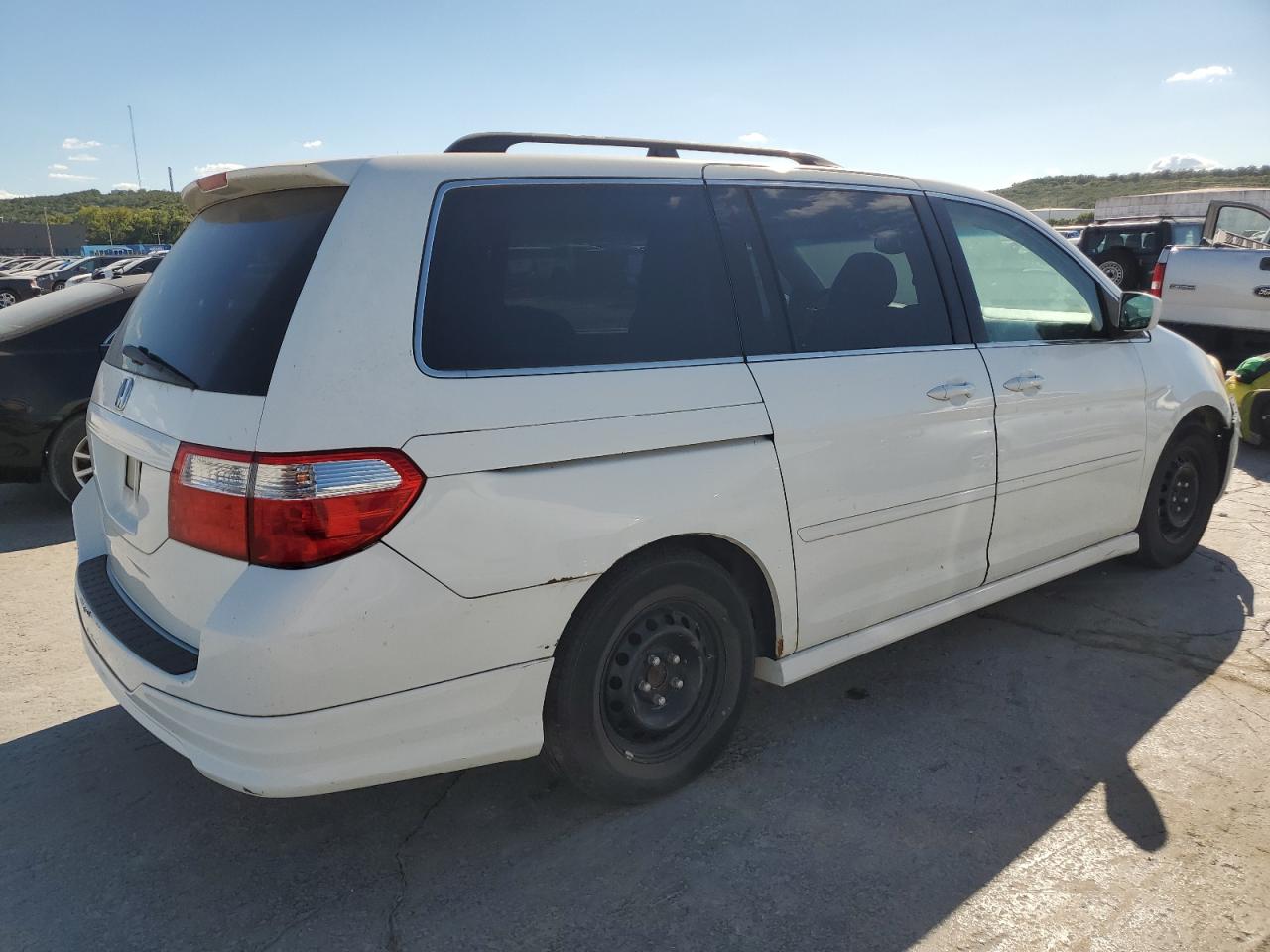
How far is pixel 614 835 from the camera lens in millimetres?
2834

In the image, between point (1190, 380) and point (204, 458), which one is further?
point (1190, 380)

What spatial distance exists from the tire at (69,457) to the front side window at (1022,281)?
18.0 ft

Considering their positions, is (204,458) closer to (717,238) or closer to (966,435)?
(717,238)

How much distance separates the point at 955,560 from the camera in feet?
11.8

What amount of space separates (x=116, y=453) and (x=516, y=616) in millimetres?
1377

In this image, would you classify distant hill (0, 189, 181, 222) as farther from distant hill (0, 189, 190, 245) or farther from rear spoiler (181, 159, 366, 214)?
rear spoiler (181, 159, 366, 214)

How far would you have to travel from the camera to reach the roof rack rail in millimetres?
2949

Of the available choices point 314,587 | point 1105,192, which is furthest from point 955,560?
point 1105,192

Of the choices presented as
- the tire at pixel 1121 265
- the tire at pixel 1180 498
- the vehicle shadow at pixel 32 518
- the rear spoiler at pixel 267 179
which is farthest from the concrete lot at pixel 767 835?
the tire at pixel 1121 265

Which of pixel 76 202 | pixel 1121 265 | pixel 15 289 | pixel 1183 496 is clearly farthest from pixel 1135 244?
pixel 76 202

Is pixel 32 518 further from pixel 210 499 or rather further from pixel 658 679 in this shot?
pixel 658 679

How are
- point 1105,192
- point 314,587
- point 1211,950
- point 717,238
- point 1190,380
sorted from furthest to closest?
point 1105,192, point 1190,380, point 717,238, point 1211,950, point 314,587

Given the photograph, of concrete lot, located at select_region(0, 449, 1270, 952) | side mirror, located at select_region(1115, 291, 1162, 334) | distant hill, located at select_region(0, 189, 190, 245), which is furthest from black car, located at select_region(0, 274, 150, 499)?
distant hill, located at select_region(0, 189, 190, 245)

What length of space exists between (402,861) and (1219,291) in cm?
1022
